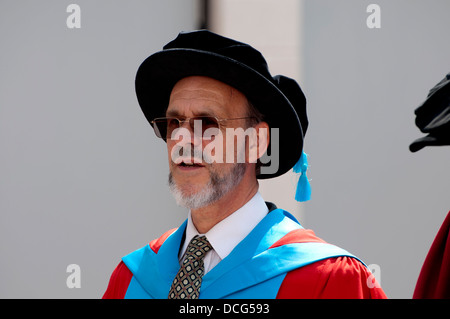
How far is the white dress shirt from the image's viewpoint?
99.3 inches

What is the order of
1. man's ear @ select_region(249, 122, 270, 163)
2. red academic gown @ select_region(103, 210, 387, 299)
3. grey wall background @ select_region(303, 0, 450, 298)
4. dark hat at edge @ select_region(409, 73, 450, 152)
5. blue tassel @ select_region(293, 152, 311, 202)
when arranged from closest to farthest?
dark hat at edge @ select_region(409, 73, 450, 152) < red academic gown @ select_region(103, 210, 387, 299) < man's ear @ select_region(249, 122, 270, 163) < blue tassel @ select_region(293, 152, 311, 202) < grey wall background @ select_region(303, 0, 450, 298)

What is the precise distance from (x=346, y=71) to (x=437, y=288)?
296cm

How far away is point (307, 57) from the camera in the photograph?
4707mm

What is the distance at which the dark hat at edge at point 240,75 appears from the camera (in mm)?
2607

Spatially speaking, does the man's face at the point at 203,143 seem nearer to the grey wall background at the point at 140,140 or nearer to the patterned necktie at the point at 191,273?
the patterned necktie at the point at 191,273

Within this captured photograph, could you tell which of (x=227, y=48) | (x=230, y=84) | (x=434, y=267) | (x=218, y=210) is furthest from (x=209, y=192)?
(x=434, y=267)

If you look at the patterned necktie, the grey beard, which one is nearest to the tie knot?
the patterned necktie

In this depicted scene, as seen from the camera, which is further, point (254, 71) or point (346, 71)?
point (346, 71)

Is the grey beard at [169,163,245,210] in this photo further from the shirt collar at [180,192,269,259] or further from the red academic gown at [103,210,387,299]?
the red academic gown at [103,210,387,299]

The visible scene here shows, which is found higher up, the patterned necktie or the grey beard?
the grey beard

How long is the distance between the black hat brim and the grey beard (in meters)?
0.36

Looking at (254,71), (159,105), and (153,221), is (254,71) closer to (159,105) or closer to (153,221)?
(159,105)

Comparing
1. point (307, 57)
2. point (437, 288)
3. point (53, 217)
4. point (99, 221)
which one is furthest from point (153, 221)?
point (437, 288)

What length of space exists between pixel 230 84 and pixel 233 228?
2.13 feet
